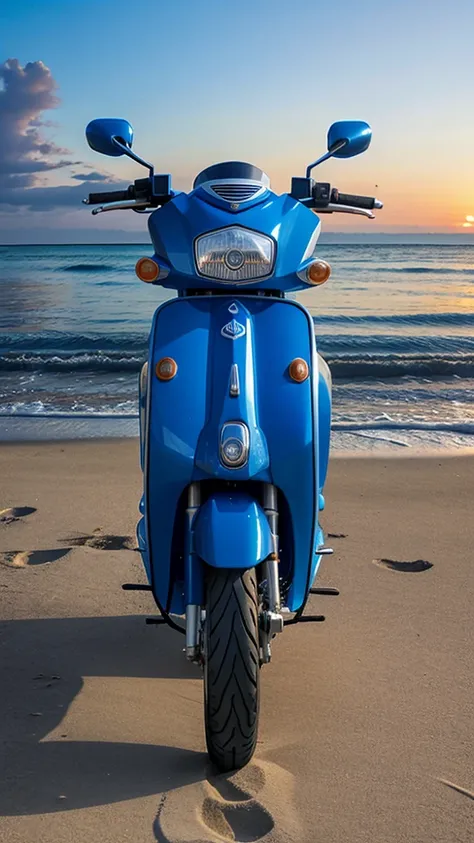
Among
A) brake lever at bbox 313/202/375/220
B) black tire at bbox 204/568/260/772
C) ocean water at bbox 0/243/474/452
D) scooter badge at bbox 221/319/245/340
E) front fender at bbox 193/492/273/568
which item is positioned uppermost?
brake lever at bbox 313/202/375/220

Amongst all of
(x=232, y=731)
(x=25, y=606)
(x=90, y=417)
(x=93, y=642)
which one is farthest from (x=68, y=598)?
(x=90, y=417)

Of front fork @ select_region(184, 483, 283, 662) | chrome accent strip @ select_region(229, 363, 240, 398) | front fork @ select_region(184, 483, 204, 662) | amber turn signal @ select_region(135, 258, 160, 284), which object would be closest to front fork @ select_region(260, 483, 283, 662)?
front fork @ select_region(184, 483, 283, 662)

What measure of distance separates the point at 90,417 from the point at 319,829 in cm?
596

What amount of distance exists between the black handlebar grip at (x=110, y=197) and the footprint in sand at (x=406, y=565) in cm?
213

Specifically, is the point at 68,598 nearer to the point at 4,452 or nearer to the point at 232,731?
the point at 232,731

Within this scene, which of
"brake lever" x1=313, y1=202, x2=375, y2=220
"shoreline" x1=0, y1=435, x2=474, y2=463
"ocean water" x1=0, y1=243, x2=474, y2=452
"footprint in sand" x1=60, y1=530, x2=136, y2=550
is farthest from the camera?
"ocean water" x1=0, y1=243, x2=474, y2=452

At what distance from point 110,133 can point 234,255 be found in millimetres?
892

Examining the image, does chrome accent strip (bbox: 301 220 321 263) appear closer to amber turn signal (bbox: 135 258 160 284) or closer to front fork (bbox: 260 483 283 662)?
amber turn signal (bbox: 135 258 160 284)

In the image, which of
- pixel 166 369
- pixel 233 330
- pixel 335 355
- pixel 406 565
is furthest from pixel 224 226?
pixel 335 355

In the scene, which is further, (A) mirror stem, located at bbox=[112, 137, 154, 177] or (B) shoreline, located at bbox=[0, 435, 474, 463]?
(B) shoreline, located at bbox=[0, 435, 474, 463]

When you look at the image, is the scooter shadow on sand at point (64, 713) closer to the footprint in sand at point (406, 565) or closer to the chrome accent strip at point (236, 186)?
the footprint in sand at point (406, 565)

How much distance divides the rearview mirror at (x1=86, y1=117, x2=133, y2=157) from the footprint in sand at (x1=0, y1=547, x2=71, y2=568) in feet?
6.62

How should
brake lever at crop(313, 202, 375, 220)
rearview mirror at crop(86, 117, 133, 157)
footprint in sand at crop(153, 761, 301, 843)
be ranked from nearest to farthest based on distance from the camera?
1. footprint in sand at crop(153, 761, 301, 843)
2. rearview mirror at crop(86, 117, 133, 157)
3. brake lever at crop(313, 202, 375, 220)

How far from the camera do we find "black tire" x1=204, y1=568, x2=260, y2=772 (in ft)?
7.22
